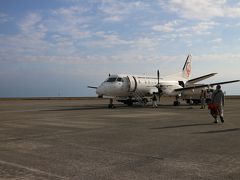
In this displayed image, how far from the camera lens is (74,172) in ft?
20.3

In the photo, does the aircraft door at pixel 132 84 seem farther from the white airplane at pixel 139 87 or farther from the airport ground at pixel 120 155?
the airport ground at pixel 120 155

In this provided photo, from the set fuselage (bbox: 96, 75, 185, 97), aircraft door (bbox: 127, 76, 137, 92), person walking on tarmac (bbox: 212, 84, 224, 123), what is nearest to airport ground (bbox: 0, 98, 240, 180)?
person walking on tarmac (bbox: 212, 84, 224, 123)

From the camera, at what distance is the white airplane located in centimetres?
3019

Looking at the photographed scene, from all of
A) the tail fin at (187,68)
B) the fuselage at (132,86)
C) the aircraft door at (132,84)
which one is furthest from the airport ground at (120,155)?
the tail fin at (187,68)

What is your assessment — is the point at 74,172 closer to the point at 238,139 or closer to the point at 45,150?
the point at 45,150

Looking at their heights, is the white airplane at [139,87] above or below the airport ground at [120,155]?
above

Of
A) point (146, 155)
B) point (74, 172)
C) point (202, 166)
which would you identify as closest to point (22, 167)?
point (74, 172)

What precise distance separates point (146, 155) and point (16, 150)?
339 cm

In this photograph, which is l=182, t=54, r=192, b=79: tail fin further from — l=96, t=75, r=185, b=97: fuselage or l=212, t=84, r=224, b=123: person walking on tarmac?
l=212, t=84, r=224, b=123: person walking on tarmac

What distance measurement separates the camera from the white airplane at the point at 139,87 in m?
30.2

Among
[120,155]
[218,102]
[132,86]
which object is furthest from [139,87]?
[120,155]

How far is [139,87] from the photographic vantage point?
32.6 metres

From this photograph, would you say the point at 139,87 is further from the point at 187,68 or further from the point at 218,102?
the point at 218,102

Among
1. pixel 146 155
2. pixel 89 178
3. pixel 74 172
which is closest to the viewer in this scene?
pixel 89 178
